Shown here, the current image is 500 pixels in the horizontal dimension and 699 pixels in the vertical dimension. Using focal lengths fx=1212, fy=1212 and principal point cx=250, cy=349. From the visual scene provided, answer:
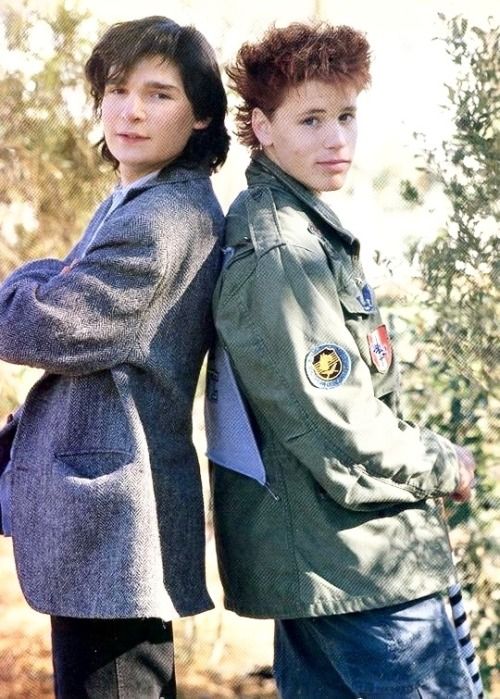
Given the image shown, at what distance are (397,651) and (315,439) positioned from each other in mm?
448

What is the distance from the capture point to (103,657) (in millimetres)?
2320

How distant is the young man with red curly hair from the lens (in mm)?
2184

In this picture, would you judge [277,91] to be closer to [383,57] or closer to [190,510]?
[190,510]

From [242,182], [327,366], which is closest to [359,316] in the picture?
[327,366]

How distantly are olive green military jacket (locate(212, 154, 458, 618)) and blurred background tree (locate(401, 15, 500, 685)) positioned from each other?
20.9 inches

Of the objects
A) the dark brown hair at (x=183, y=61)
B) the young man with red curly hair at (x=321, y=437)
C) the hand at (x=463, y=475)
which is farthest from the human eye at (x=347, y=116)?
the hand at (x=463, y=475)

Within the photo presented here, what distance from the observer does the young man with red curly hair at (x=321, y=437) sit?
7.16ft

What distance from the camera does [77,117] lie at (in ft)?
13.6

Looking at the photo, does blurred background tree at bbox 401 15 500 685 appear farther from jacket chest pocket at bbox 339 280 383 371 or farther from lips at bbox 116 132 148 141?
lips at bbox 116 132 148 141

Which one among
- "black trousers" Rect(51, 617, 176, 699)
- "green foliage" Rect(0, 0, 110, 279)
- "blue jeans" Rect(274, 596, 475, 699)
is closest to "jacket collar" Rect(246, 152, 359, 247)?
"blue jeans" Rect(274, 596, 475, 699)

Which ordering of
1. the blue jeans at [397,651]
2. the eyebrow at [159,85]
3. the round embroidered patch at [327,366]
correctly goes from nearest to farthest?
the round embroidered patch at [327,366] < the blue jeans at [397,651] < the eyebrow at [159,85]

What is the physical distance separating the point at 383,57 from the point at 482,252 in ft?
2.77

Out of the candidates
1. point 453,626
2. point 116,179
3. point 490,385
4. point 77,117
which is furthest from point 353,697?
point 77,117

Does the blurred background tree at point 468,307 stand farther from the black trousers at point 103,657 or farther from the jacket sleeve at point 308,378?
Answer: the black trousers at point 103,657
